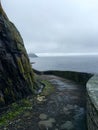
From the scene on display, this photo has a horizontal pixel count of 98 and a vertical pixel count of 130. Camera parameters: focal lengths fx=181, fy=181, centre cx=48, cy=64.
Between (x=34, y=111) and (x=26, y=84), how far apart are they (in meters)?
4.84

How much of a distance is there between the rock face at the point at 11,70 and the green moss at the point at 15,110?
900mm

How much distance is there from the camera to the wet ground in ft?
34.5

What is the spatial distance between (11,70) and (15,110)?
3838 millimetres

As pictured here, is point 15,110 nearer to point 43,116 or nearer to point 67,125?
point 43,116

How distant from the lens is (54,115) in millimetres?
12086

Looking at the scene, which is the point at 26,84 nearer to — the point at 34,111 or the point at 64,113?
the point at 34,111

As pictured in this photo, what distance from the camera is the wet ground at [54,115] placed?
10519 mm

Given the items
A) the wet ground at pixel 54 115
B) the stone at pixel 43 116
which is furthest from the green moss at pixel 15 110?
the stone at pixel 43 116

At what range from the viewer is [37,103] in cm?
1475

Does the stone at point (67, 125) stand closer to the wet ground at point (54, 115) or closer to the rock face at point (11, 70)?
the wet ground at point (54, 115)

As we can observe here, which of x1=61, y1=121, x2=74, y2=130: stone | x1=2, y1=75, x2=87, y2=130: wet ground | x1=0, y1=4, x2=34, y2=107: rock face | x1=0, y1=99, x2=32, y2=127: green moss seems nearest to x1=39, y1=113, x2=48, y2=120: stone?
x1=2, y1=75, x2=87, y2=130: wet ground

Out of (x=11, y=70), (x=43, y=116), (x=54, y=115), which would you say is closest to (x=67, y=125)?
(x=54, y=115)

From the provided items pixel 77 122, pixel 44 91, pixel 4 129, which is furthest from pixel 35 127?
pixel 44 91

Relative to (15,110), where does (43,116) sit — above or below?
above
